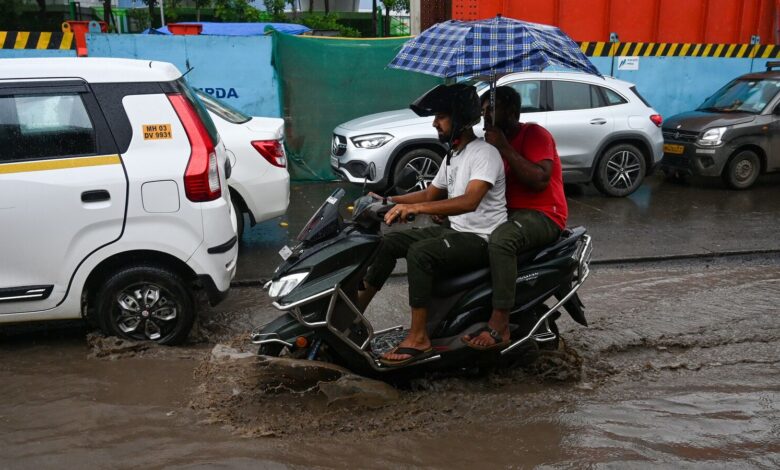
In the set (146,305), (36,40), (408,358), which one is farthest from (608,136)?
(36,40)

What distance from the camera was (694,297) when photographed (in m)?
6.23

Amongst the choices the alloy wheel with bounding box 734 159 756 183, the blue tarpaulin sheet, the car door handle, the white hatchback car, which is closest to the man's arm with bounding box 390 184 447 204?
the car door handle

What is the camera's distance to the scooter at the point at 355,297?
3.92 metres

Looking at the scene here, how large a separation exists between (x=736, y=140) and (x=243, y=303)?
8070mm

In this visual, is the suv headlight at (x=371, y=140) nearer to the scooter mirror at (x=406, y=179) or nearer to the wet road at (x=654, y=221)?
the wet road at (x=654, y=221)

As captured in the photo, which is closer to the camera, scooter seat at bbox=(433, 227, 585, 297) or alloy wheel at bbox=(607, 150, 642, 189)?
scooter seat at bbox=(433, 227, 585, 297)

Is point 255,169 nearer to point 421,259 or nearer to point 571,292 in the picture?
point 421,259

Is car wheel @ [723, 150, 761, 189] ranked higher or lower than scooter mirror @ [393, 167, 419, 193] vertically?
lower

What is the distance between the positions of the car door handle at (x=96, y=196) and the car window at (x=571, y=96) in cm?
692

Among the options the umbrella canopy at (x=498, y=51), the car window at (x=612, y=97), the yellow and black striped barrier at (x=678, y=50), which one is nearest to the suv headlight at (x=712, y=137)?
the car window at (x=612, y=97)

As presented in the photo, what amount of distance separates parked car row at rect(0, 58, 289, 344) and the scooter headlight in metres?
1.12

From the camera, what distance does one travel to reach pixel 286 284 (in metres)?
3.92

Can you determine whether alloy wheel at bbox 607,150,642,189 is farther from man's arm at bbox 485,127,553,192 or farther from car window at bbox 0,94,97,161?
car window at bbox 0,94,97,161

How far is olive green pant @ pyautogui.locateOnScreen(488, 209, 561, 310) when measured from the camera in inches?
160
